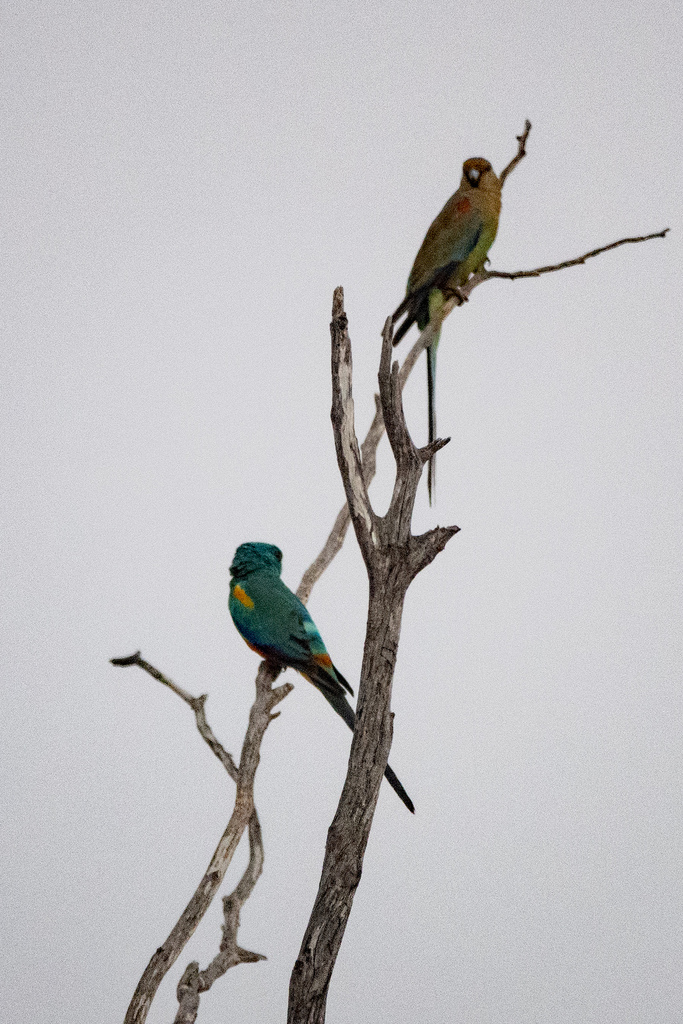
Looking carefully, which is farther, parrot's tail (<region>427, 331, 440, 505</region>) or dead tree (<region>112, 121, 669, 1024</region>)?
parrot's tail (<region>427, 331, 440, 505</region>)

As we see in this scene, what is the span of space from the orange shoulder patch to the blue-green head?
41 mm

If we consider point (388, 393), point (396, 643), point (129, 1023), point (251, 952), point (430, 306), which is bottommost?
point (129, 1023)

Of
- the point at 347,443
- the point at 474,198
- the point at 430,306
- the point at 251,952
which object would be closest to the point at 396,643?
the point at 347,443

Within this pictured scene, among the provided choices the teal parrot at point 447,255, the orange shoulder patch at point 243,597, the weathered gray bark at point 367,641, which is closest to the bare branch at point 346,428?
the weathered gray bark at point 367,641

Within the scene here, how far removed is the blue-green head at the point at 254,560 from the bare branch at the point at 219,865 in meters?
0.31

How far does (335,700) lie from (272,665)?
197 millimetres

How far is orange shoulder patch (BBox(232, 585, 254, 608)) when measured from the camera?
2280mm

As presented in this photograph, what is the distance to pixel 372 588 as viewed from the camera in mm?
1708

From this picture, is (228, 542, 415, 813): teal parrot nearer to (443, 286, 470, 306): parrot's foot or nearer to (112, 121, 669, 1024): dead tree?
(112, 121, 669, 1024): dead tree

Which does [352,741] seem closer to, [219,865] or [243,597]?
[219,865]

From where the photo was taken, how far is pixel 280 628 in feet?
7.18

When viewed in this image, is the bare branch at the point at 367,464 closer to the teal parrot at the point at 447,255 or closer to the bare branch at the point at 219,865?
the teal parrot at the point at 447,255

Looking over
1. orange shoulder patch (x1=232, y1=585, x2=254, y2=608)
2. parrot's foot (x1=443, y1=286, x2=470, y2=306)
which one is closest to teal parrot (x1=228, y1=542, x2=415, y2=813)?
orange shoulder patch (x1=232, y1=585, x2=254, y2=608)

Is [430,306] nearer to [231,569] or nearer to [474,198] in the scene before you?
[474,198]
